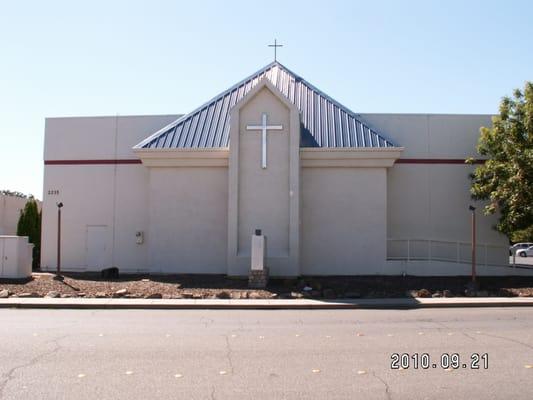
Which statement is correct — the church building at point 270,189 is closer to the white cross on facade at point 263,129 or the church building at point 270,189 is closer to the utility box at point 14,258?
the white cross on facade at point 263,129

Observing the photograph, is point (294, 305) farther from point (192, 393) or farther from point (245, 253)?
point (192, 393)

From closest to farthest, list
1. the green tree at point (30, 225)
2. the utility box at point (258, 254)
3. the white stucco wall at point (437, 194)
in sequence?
the utility box at point (258, 254)
the white stucco wall at point (437, 194)
the green tree at point (30, 225)

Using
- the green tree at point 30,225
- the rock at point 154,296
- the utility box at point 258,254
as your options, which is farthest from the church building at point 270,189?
the rock at point 154,296

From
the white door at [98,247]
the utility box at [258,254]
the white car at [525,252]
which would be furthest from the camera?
the white car at [525,252]

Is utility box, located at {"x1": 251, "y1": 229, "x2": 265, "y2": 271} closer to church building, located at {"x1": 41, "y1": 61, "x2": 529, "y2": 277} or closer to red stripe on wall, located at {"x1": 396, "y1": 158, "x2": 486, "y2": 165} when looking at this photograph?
church building, located at {"x1": 41, "y1": 61, "x2": 529, "y2": 277}

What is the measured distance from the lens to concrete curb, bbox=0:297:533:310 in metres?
15.7

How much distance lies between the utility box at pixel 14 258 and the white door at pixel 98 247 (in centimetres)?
414

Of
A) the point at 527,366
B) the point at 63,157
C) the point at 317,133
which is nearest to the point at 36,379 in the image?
the point at 527,366

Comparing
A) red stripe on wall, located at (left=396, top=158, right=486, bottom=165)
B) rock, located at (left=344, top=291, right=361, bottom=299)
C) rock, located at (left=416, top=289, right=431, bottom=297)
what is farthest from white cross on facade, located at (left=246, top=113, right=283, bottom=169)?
rock, located at (left=416, top=289, right=431, bottom=297)

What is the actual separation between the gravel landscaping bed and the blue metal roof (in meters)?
5.16

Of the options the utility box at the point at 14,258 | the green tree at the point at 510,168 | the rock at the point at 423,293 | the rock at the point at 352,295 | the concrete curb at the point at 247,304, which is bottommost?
the concrete curb at the point at 247,304

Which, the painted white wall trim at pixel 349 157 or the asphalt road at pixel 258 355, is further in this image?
the painted white wall trim at pixel 349 157

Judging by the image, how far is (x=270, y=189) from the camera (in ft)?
69.3

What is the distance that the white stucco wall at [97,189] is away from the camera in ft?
82.3
